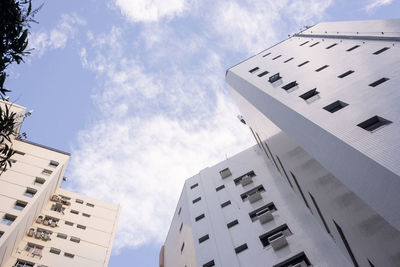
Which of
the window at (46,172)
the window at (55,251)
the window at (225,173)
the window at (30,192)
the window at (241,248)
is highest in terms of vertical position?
the window at (46,172)

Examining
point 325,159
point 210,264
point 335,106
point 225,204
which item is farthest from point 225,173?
point 325,159

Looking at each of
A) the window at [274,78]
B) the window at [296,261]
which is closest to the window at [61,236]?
the window at [296,261]

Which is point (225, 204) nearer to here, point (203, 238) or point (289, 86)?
point (203, 238)

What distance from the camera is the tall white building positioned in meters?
9.82

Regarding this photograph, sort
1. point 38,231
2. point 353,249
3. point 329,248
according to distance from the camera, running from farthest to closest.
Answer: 1. point 38,231
2. point 329,248
3. point 353,249

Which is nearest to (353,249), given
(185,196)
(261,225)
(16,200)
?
(261,225)

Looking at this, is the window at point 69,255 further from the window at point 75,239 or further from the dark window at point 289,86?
the dark window at point 289,86

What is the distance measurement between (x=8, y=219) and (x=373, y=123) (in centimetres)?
1992

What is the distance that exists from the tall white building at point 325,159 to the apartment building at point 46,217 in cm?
644

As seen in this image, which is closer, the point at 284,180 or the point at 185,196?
the point at 284,180

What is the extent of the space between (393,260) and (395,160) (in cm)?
480

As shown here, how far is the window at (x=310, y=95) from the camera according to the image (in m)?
14.1

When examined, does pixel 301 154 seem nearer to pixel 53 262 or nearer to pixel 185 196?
pixel 185 196

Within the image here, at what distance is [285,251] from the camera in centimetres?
1466
